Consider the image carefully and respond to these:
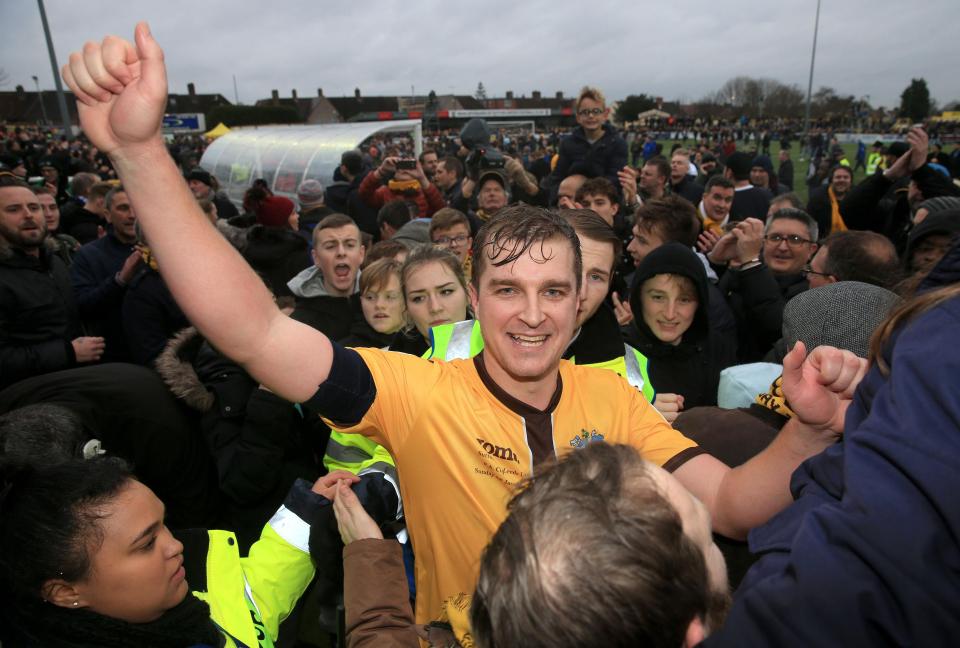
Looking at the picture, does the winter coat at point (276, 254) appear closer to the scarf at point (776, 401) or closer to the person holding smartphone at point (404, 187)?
the person holding smartphone at point (404, 187)

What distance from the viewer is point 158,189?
1195 mm

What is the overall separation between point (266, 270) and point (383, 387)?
4158mm

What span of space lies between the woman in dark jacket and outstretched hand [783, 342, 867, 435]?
1.63 m

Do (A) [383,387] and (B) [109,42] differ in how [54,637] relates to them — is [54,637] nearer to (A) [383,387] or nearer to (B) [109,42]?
(A) [383,387]

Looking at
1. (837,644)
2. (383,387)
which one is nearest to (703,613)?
(837,644)

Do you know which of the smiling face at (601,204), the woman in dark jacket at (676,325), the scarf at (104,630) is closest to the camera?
the scarf at (104,630)

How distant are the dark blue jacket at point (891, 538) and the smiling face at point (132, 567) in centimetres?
150

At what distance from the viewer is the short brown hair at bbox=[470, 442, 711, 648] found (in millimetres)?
825

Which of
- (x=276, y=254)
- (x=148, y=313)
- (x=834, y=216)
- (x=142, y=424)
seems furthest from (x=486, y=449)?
(x=834, y=216)

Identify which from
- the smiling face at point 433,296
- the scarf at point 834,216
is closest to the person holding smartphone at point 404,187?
the smiling face at point 433,296

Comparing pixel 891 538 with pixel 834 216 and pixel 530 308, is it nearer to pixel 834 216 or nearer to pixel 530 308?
pixel 530 308

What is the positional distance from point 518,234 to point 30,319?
373 cm

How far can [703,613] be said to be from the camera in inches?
36.8

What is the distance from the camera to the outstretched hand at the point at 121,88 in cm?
118
